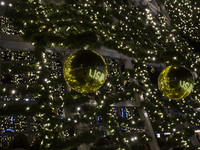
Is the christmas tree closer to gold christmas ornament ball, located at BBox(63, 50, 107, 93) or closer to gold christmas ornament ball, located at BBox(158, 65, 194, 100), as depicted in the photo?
gold christmas ornament ball, located at BBox(63, 50, 107, 93)

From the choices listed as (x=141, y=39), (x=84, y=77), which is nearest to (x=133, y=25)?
(x=141, y=39)

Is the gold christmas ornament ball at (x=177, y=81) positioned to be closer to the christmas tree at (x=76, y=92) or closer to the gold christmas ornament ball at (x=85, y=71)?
the gold christmas ornament ball at (x=85, y=71)

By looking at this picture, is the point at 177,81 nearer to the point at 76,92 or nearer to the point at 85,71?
the point at 85,71

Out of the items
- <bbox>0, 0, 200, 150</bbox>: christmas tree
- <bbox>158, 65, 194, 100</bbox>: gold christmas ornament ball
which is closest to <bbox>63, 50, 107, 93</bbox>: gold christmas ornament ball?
<bbox>0, 0, 200, 150</bbox>: christmas tree

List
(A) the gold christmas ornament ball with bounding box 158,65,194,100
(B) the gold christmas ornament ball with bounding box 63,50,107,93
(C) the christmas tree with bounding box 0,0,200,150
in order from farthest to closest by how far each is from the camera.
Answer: (C) the christmas tree with bounding box 0,0,200,150 < (A) the gold christmas ornament ball with bounding box 158,65,194,100 < (B) the gold christmas ornament ball with bounding box 63,50,107,93

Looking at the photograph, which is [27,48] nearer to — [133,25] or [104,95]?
[104,95]
